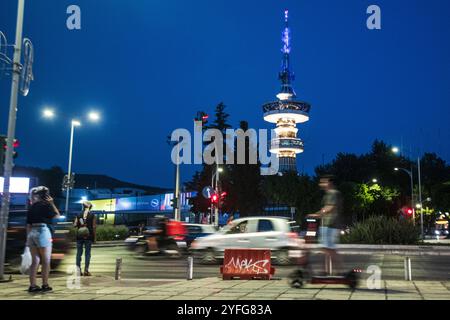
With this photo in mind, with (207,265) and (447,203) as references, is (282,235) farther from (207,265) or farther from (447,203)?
(447,203)

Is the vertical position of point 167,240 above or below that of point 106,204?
below

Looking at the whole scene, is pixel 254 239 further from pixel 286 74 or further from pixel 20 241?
pixel 286 74

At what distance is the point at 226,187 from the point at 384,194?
22.7 m

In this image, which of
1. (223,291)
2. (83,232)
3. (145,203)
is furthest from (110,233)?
(145,203)

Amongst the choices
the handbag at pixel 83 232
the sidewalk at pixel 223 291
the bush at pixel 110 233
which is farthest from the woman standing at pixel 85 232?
the bush at pixel 110 233

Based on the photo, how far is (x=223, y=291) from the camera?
923 cm

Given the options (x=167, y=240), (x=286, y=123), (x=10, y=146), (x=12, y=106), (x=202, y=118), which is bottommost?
(x=167, y=240)

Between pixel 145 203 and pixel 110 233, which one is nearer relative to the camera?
pixel 110 233

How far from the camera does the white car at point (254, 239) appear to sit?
54.6ft

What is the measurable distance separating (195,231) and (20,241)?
1110 centimetres

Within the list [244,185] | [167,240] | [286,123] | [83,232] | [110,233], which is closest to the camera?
[83,232]

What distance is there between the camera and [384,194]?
70.6m

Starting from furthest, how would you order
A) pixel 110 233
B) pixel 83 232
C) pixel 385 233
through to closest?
pixel 110 233 → pixel 385 233 → pixel 83 232

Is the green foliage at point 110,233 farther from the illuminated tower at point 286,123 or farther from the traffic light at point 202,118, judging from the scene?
the illuminated tower at point 286,123
